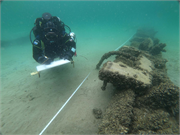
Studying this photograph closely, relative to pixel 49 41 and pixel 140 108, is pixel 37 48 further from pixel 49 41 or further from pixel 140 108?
pixel 140 108

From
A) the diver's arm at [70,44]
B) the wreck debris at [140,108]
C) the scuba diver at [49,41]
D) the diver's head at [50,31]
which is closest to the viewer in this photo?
the wreck debris at [140,108]

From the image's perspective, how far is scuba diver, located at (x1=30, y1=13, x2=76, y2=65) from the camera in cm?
392

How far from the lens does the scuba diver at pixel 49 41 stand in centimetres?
392

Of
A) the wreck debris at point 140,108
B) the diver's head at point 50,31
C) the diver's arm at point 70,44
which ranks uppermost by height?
the diver's head at point 50,31

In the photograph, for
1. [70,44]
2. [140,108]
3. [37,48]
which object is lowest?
[140,108]

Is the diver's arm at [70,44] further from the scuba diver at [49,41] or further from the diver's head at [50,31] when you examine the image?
the diver's head at [50,31]

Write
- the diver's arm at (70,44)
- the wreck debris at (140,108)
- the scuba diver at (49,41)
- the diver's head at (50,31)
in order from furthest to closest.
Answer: the diver's arm at (70,44) < the scuba diver at (49,41) < the diver's head at (50,31) < the wreck debris at (140,108)

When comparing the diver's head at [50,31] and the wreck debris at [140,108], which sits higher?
the diver's head at [50,31]

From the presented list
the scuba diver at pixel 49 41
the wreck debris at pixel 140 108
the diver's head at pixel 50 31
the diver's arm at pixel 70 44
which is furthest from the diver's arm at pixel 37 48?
Result: the wreck debris at pixel 140 108

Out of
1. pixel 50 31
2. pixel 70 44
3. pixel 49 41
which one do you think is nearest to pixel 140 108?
pixel 70 44

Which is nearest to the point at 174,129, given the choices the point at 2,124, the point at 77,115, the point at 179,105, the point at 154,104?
the point at 154,104

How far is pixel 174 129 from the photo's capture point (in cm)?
161

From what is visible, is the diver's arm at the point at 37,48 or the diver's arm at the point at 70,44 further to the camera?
the diver's arm at the point at 70,44

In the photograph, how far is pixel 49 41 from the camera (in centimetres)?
405
